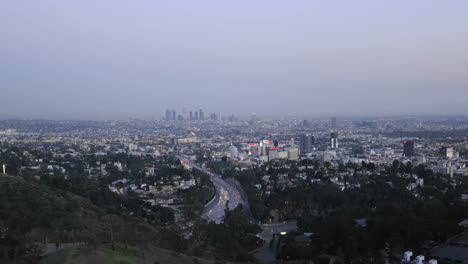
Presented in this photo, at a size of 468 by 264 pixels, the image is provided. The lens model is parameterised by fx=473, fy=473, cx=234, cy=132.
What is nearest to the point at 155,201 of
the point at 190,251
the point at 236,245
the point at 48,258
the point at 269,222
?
the point at 269,222

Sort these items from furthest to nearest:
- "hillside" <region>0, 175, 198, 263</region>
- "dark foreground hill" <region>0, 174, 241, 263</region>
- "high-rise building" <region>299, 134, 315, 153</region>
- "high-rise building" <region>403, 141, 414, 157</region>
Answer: "high-rise building" <region>299, 134, 315, 153</region> < "high-rise building" <region>403, 141, 414, 157</region> < "hillside" <region>0, 175, 198, 263</region> < "dark foreground hill" <region>0, 174, 241, 263</region>

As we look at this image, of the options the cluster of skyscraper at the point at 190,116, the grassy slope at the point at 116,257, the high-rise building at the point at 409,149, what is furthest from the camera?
the cluster of skyscraper at the point at 190,116

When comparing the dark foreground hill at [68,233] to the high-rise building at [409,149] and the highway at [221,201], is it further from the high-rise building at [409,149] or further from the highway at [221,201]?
the high-rise building at [409,149]

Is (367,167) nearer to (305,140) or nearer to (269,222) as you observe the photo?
(269,222)

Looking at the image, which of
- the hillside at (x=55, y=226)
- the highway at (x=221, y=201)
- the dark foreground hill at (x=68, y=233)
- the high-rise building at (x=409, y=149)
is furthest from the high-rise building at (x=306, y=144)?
the hillside at (x=55, y=226)

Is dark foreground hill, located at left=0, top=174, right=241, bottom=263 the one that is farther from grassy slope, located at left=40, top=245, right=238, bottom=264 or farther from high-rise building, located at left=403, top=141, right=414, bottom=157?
high-rise building, located at left=403, top=141, right=414, bottom=157

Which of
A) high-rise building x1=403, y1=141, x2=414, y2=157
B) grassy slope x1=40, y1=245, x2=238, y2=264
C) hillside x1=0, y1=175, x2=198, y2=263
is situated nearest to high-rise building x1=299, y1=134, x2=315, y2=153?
high-rise building x1=403, y1=141, x2=414, y2=157

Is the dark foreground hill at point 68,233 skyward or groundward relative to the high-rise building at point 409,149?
skyward

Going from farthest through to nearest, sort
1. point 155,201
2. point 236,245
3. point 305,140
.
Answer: point 305,140 < point 155,201 < point 236,245

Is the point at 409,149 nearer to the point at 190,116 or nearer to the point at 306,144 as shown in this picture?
the point at 306,144

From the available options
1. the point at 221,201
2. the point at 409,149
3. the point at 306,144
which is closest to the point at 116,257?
the point at 221,201

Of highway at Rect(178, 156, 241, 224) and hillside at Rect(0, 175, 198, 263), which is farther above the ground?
hillside at Rect(0, 175, 198, 263)
